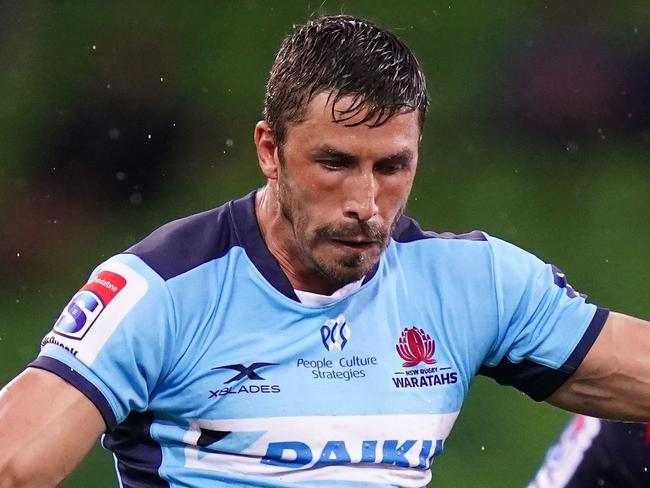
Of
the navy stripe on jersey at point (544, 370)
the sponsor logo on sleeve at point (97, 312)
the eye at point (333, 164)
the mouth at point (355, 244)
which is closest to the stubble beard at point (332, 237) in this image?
the mouth at point (355, 244)

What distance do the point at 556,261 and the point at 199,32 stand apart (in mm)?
2091

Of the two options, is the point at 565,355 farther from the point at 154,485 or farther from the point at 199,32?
the point at 199,32

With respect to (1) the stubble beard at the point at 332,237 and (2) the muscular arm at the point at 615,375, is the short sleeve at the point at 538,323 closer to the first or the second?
(2) the muscular arm at the point at 615,375

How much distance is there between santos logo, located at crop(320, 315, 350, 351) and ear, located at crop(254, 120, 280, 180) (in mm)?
343

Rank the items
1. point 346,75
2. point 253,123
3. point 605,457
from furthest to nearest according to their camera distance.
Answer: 1. point 253,123
2. point 605,457
3. point 346,75

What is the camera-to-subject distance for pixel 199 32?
7.13m

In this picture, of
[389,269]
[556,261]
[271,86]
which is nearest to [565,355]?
[389,269]

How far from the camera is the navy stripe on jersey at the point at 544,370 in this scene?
3215mm

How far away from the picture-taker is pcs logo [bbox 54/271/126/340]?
2875 mm

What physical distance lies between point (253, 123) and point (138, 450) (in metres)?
4.14

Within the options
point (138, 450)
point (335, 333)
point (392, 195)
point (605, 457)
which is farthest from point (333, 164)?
point (605, 457)

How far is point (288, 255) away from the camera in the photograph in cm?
316

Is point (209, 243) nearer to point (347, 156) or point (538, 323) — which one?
point (347, 156)

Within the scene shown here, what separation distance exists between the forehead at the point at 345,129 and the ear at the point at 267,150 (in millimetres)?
129
